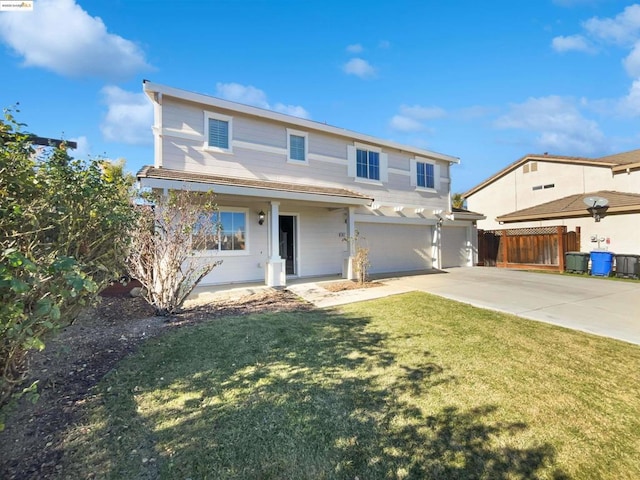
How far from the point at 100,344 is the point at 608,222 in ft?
65.3

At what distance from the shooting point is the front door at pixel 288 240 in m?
11.9

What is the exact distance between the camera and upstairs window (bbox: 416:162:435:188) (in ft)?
50.4

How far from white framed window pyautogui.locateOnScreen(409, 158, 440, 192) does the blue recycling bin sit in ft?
24.7

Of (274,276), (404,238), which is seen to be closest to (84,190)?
(274,276)

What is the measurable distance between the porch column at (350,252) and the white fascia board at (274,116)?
11.5 ft

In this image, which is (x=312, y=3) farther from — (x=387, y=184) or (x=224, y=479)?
(x=224, y=479)

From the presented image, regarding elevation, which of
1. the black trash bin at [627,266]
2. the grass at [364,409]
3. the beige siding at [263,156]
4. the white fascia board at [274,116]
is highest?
the white fascia board at [274,116]

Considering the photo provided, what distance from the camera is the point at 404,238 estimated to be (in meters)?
14.8

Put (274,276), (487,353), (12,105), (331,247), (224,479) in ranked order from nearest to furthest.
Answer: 1. (224,479)
2. (12,105)
3. (487,353)
4. (274,276)
5. (331,247)

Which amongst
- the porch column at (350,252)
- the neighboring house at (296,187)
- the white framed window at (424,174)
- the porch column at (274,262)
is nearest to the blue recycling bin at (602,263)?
the neighboring house at (296,187)

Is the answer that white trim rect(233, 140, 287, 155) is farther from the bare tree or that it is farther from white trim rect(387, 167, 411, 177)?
white trim rect(387, 167, 411, 177)

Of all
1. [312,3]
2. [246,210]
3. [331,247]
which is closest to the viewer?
[246,210]

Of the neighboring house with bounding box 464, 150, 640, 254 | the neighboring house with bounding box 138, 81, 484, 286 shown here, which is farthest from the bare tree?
the neighboring house with bounding box 464, 150, 640, 254

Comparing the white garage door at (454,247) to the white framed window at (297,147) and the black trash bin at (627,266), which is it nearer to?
the black trash bin at (627,266)
